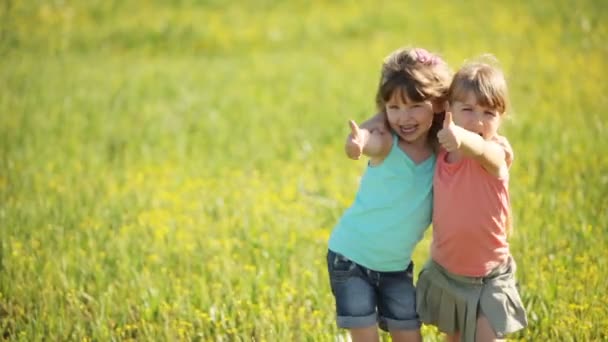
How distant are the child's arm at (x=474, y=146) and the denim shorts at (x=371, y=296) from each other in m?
0.67

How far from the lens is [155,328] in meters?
4.53

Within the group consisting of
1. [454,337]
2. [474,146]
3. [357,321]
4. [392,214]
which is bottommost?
[454,337]

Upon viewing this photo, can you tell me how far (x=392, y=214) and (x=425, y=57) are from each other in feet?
2.40

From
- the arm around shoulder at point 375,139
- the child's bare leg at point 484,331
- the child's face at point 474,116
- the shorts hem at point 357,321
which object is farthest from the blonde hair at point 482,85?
the shorts hem at point 357,321

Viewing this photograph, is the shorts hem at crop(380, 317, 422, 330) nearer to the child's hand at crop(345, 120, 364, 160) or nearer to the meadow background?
the meadow background

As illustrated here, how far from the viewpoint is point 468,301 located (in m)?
3.72

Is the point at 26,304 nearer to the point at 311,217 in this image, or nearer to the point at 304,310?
the point at 304,310

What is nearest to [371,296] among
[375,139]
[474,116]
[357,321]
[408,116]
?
[357,321]

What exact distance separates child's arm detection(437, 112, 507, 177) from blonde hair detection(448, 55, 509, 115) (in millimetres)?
183

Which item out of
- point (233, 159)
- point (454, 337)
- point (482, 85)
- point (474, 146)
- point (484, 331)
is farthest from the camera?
point (233, 159)

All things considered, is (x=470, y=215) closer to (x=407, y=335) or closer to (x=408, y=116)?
(x=408, y=116)

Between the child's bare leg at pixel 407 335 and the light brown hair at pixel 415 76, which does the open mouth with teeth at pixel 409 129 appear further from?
the child's bare leg at pixel 407 335

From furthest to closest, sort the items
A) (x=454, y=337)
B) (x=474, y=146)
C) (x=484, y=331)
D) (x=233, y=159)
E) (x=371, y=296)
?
(x=233, y=159) → (x=454, y=337) → (x=371, y=296) → (x=484, y=331) → (x=474, y=146)

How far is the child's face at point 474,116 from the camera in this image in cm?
362
